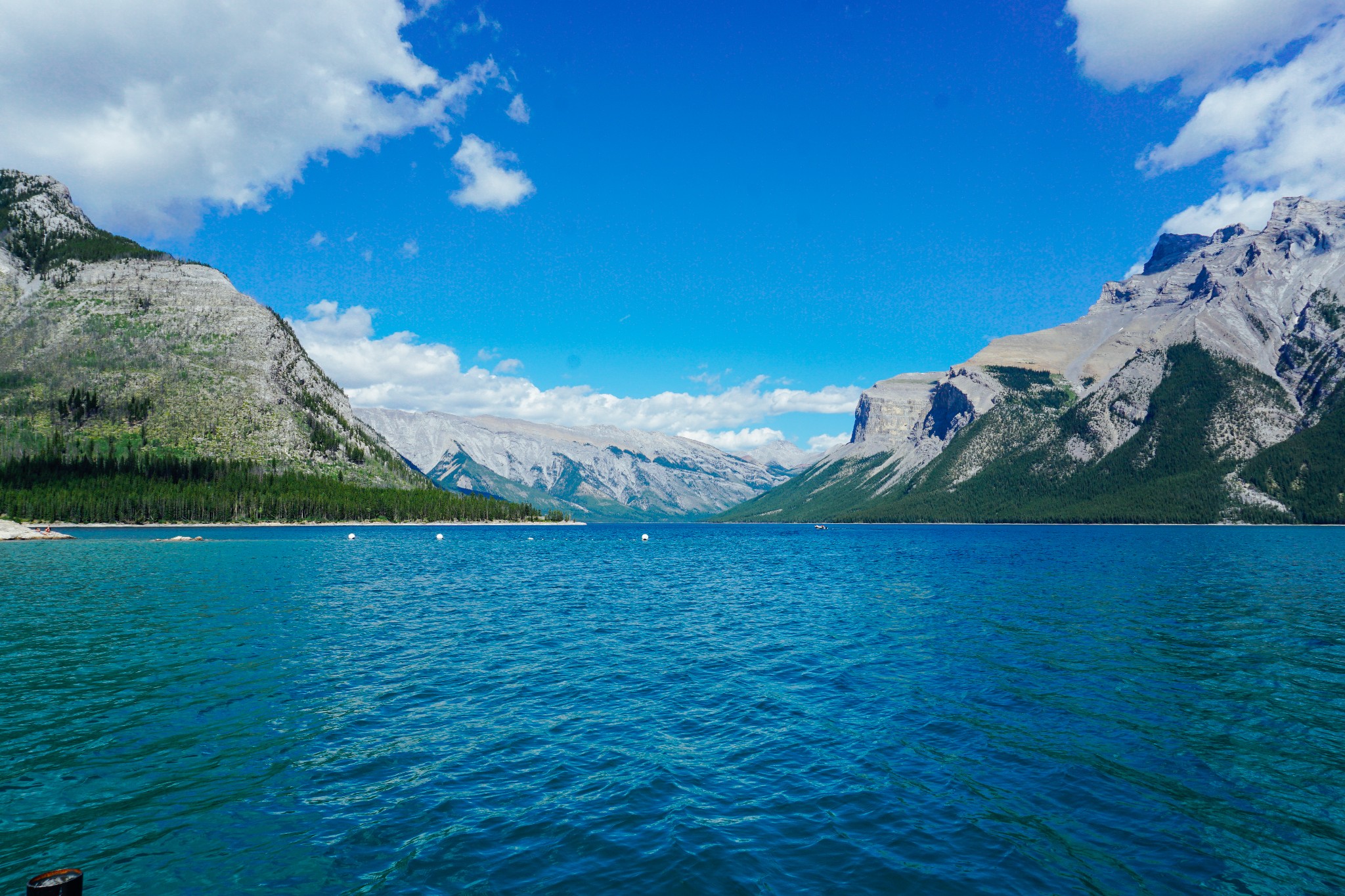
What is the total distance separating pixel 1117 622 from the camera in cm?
4903

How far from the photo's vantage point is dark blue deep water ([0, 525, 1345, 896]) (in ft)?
52.0

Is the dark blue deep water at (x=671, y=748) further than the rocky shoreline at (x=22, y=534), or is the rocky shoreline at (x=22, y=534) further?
the rocky shoreline at (x=22, y=534)

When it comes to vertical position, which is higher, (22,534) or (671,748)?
(22,534)

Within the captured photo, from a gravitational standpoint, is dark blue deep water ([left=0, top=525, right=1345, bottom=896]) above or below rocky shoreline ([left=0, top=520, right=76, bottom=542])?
below

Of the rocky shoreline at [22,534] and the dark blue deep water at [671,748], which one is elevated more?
the rocky shoreline at [22,534]

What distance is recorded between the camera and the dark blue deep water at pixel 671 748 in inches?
624

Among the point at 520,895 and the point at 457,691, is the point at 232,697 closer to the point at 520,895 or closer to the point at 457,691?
the point at 457,691

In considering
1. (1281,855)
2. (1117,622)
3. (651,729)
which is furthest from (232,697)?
(1117,622)

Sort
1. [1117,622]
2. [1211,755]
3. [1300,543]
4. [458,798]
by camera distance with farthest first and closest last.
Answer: [1300,543]
[1117,622]
[1211,755]
[458,798]

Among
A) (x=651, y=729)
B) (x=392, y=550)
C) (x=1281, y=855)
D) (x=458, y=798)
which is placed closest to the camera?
(x=1281, y=855)

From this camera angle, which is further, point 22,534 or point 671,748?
point 22,534

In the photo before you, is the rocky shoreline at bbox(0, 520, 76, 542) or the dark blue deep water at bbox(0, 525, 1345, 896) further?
the rocky shoreline at bbox(0, 520, 76, 542)

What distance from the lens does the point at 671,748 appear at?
24.0 m

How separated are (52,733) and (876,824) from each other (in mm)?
29393
